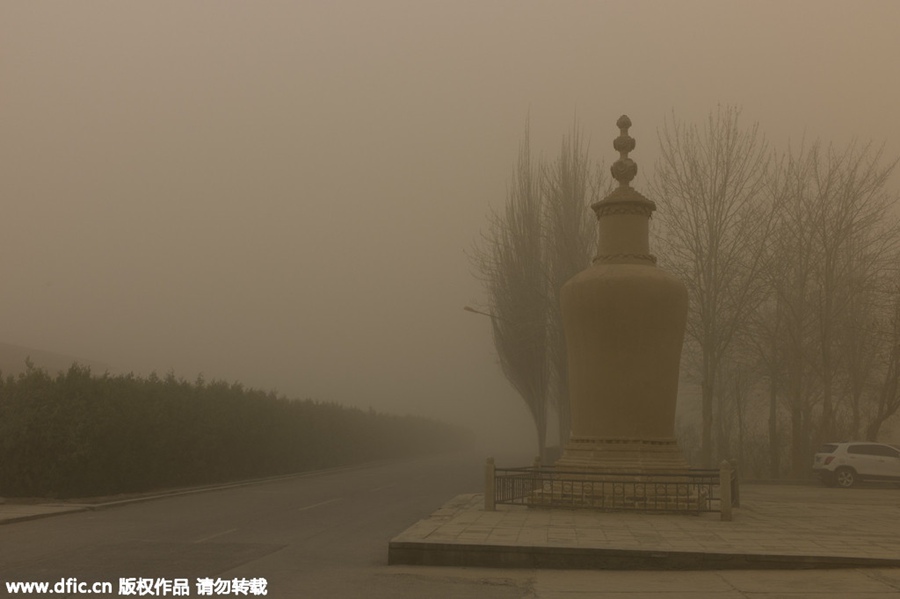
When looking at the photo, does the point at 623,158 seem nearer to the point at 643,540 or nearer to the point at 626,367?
the point at 626,367

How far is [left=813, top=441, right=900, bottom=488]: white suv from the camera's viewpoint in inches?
1191

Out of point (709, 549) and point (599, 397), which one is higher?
point (599, 397)

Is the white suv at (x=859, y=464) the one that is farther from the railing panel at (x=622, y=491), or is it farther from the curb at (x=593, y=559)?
the curb at (x=593, y=559)

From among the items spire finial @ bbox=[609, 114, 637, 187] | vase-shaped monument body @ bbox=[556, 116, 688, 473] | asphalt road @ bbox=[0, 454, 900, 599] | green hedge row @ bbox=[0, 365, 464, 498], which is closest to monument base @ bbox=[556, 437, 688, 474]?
vase-shaped monument body @ bbox=[556, 116, 688, 473]

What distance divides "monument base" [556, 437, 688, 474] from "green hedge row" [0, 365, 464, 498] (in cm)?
1227

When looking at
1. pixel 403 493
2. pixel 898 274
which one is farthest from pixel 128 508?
pixel 898 274

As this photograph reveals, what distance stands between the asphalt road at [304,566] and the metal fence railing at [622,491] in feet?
8.16

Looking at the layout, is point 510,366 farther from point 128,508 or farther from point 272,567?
point 272,567

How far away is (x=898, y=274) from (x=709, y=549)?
27.9 m

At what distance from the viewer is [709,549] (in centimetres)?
1139

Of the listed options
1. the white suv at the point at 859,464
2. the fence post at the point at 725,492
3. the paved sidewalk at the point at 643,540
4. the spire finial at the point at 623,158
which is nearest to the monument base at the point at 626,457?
the paved sidewalk at the point at 643,540

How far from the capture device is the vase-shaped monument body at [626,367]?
17.0m

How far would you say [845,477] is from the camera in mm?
30312

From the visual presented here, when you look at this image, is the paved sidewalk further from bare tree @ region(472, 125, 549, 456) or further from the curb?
bare tree @ region(472, 125, 549, 456)
